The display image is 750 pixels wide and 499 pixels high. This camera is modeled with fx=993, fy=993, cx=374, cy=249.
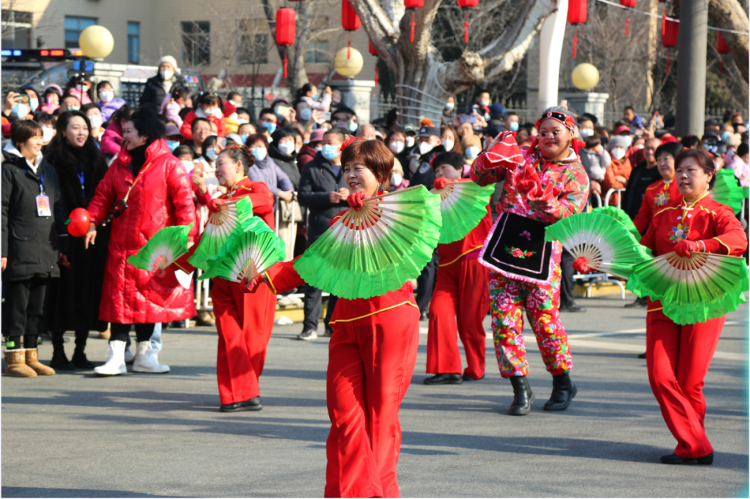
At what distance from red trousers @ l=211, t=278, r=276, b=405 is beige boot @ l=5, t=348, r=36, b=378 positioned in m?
2.01

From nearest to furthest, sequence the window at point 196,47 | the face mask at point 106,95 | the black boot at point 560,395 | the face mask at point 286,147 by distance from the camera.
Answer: the black boot at point 560,395 < the face mask at point 286,147 < the face mask at point 106,95 < the window at point 196,47

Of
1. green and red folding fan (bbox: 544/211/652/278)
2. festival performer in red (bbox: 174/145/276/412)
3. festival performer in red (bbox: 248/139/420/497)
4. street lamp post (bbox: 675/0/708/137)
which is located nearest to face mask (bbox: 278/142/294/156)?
festival performer in red (bbox: 174/145/276/412)

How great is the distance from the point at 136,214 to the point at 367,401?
151 inches

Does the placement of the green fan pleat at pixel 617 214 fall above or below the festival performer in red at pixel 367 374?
above

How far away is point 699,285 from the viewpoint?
17.6 ft

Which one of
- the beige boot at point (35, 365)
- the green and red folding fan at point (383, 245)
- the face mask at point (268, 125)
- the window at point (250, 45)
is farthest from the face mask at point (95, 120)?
the window at point (250, 45)

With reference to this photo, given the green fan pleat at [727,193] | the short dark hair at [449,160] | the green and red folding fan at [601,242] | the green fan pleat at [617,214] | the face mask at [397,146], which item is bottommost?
the green and red folding fan at [601,242]

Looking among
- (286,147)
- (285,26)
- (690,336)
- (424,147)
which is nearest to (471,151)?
(424,147)

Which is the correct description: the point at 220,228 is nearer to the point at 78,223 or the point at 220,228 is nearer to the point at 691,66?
the point at 78,223

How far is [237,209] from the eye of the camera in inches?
249

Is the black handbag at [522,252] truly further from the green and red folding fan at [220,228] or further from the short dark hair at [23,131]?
the short dark hair at [23,131]

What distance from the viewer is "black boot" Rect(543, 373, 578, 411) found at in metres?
6.67

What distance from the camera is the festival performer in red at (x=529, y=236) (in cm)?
627

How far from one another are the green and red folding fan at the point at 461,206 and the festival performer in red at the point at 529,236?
28 centimetres
